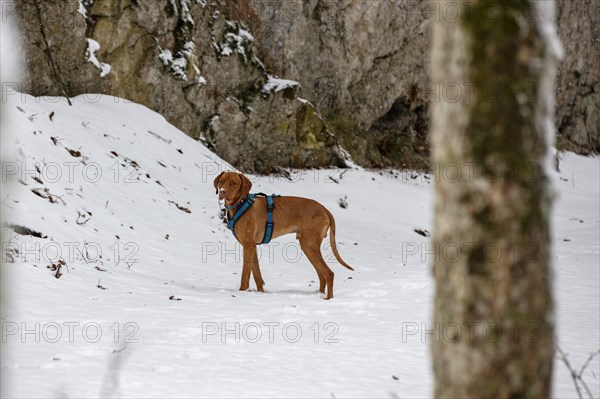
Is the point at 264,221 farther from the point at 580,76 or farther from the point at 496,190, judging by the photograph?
the point at 580,76

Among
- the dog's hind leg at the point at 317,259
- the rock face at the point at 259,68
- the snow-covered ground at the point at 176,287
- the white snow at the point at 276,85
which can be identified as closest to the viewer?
the snow-covered ground at the point at 176,287

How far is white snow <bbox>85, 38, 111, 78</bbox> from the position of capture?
13656mm

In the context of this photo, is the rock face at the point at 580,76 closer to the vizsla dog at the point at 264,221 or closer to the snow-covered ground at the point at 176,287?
the snow-covered ground at the point at 176,287

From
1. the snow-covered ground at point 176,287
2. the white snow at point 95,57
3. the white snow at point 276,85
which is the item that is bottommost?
the snow-covered ground at point 176,287

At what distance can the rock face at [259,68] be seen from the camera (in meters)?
13.6

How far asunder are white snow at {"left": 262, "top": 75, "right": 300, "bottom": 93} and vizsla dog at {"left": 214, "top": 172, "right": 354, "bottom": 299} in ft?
34.5

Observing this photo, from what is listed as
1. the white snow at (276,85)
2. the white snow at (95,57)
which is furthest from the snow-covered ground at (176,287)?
the white snow at (276,85)

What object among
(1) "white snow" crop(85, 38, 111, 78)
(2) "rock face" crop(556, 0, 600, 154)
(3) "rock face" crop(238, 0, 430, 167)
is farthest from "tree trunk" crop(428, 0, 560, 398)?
(2) "rock face" crop(556, 0, 600, 154)

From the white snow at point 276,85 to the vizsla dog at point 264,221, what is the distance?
34.5 feet

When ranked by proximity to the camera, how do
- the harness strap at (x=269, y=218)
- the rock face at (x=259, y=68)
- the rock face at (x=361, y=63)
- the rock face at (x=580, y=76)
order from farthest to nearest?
the rock face at (x=580, y=76) → the rock face at (x=361, y=63) → the rock face at (x=259, y=68) → the harness strap at (x=269, y=218)

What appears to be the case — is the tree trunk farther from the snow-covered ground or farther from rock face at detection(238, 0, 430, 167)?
rock face at detection(238, 0, 430, 167)

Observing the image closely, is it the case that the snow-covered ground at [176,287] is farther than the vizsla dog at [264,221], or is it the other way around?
the vizsla dog at [264,221]

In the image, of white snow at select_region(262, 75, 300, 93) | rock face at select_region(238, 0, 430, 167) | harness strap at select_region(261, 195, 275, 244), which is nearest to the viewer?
harness strap at select_region(261, 195, 275, 244)

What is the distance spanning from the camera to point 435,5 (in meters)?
2.13
